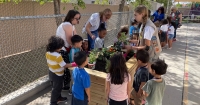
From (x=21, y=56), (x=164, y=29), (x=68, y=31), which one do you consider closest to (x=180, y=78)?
(x=164, y=29)

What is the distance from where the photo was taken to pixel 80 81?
2.46 m

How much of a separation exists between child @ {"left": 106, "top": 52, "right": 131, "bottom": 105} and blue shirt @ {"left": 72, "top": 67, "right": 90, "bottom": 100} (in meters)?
0.31

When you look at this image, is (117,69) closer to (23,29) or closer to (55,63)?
(55,63)

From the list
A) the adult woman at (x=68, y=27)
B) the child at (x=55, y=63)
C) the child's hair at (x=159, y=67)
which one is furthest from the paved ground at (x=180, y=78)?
the child's hair at (x=159, y=67)

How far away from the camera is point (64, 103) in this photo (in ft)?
11.6

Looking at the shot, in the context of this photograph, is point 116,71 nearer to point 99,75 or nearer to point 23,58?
point 99,75

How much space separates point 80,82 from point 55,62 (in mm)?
767

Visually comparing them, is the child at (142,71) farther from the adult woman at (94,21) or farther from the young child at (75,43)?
the adult woman at (94,21)

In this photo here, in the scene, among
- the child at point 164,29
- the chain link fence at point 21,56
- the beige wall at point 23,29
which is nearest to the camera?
the chain link fence at point 21,56

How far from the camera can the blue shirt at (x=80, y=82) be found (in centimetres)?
242

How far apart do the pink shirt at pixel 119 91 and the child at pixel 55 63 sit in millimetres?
934

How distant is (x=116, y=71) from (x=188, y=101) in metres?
2.43

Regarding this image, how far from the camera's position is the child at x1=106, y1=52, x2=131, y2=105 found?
2352 mm

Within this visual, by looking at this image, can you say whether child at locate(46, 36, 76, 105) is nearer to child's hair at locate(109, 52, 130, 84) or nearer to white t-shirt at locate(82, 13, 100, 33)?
child's hair at locate(109, 52, 130, 84)
